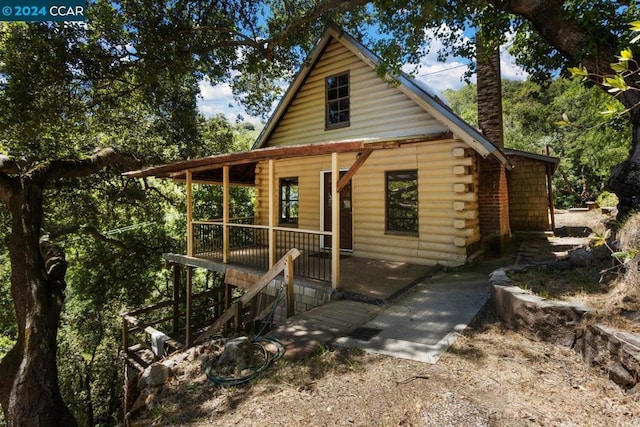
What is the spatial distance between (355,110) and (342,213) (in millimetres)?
3047

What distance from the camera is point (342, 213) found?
9.48m

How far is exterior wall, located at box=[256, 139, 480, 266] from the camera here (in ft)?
23.9

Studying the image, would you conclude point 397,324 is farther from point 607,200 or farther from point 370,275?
point 607,200

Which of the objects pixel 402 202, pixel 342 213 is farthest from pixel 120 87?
pixel 402 202

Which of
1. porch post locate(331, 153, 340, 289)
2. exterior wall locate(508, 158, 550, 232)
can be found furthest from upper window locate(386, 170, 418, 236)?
exterior wall locate(508, 158, 550, 232)

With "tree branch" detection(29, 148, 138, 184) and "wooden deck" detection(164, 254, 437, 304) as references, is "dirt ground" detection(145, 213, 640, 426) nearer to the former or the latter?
"wooden deck" detection(164, 254, 437, 304)

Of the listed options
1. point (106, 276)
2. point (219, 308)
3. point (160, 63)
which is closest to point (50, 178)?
point (160, 63)

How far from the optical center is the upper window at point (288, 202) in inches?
428

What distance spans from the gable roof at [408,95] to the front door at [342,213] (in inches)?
109

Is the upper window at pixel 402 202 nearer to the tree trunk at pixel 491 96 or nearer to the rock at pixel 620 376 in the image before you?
the tree trunk at pixel 491 96

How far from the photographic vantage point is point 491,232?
27.3 ft

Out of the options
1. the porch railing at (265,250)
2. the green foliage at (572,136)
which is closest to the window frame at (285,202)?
the porch railing at (265,250)

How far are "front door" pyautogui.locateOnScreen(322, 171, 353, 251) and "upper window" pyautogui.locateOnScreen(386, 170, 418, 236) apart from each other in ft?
4.16

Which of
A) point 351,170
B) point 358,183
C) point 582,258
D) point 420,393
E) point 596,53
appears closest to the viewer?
point 420,393
